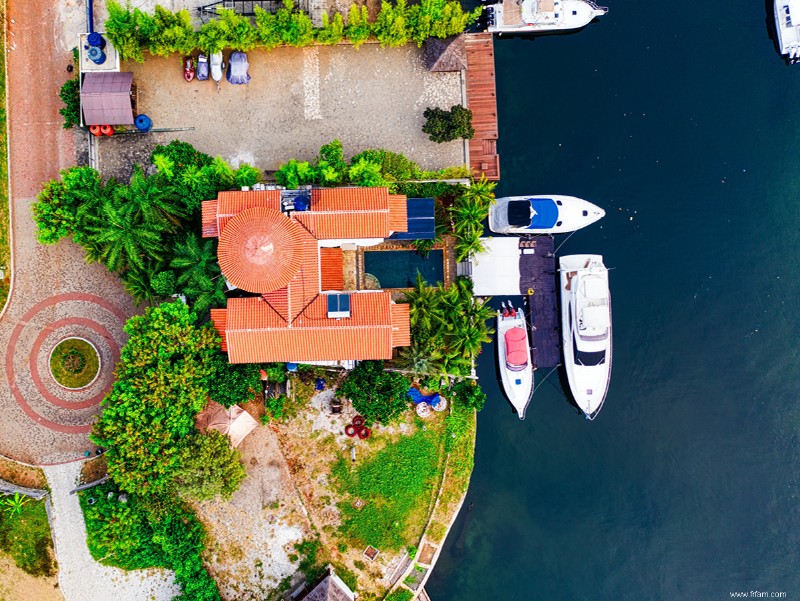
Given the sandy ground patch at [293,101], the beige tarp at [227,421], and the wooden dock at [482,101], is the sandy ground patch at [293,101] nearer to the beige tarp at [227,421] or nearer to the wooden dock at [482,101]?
the wooden dock at [482,101]

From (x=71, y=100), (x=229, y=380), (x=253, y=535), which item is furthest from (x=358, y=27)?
(x=253, y=535)

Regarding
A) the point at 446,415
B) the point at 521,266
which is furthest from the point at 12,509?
the point at 521,266

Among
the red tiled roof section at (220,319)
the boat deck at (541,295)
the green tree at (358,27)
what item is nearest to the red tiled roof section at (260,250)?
the red tiled roof section at (220,319)

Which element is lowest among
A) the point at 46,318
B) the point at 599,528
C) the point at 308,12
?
the point at 599,528

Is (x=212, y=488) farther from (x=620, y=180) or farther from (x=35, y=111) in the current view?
(x=620, y=180)

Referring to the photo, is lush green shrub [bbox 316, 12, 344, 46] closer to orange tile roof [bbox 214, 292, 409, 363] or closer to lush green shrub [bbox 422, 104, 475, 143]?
lush green shrub [bbox 422, 104, 475, 143]

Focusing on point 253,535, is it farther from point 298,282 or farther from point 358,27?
point 358,27
